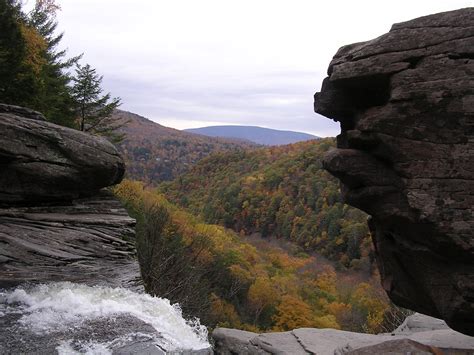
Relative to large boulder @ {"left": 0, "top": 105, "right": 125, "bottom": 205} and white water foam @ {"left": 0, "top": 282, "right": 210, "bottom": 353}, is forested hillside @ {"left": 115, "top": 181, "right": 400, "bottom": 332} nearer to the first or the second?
large boulder @ {"left": 0, "top": 105, "right": 125, "bottom": 205}

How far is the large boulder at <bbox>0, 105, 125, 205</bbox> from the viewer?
49.3ft

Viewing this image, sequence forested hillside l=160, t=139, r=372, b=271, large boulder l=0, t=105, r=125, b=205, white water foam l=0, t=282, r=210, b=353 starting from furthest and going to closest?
forested hillside l=160, t=139, r=372, b=271 < large boulder l=0, t=105, r=125, b=205 < white water foam l=0, t=282, r=210, b=353

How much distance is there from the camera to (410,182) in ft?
34.3

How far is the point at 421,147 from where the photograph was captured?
1034 centimetres

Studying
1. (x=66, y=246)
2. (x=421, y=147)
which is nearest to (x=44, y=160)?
(x=66, y=246)

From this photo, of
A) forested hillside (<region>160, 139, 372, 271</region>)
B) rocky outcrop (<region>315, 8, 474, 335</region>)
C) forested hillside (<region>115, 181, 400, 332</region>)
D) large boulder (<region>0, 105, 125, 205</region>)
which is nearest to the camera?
rocky outcrop (<region>315, 8, 474, 335</region>)

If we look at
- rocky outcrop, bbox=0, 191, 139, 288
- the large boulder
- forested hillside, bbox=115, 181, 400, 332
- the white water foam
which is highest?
the large boulder

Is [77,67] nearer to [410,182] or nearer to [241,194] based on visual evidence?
[410,182]

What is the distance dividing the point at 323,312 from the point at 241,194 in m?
67.5

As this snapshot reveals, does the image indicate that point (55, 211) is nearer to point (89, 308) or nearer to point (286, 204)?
point (89, 308)

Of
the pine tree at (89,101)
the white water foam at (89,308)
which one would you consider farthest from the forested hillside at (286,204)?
the white water foam at (89,308)

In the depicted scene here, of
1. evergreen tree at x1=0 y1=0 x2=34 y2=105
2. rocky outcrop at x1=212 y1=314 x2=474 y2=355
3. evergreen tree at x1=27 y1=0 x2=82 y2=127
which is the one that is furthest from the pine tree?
rocky outcrop at x1=212 y1=314 x2=474 y2=355

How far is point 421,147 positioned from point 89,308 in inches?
357

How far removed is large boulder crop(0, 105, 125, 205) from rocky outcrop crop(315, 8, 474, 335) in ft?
29.1
